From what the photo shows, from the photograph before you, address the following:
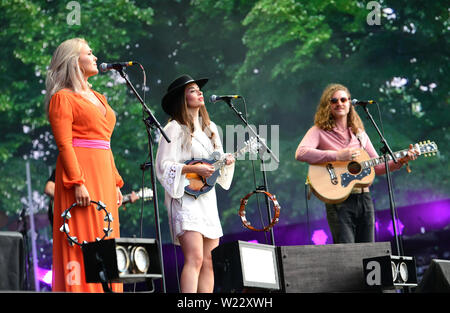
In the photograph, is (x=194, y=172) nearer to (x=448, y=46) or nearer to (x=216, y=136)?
(x=216, y=136)

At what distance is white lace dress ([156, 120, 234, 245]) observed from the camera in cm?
448

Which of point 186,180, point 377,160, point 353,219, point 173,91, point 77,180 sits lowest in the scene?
point 353,219

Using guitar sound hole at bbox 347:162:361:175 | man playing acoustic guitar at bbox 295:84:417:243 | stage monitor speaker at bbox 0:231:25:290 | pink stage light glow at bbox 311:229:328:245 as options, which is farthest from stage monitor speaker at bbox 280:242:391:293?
pink stage light glow at bbox 311:229:328:245

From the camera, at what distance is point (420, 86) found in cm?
1245

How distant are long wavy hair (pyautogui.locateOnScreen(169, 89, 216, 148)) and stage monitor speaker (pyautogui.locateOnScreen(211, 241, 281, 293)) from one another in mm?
1360

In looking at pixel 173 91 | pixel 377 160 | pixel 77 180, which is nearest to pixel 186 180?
pixel 173 91

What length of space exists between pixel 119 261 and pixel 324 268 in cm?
146

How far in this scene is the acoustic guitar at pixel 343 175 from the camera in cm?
534

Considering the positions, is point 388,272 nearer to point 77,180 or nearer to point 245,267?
point 245,267

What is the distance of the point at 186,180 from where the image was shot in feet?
15.1

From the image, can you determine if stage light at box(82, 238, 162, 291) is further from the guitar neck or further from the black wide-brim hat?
the guitar neck

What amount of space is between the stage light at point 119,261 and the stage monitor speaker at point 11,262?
35 cm

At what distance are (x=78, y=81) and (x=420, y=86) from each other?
9640mm
